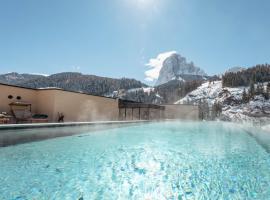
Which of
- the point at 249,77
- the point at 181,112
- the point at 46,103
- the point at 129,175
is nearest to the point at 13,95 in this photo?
the point at 46,103

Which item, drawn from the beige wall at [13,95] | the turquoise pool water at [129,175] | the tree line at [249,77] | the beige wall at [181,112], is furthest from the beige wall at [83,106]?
the tree line at [249,77]

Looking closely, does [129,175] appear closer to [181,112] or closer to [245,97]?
[181,112]

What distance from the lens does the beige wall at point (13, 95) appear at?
13.5 meters

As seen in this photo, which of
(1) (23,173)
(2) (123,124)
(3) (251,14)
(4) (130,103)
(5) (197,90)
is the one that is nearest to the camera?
(1) (23,173)

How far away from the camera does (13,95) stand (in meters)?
14.1

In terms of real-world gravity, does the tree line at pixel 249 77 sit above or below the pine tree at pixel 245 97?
above

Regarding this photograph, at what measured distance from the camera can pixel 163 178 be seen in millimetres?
4668

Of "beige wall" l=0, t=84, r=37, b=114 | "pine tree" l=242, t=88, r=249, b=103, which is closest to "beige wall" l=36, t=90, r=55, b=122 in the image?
"beige wall" l=0, t=84, r=37, b=114

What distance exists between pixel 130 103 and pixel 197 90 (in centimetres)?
9734

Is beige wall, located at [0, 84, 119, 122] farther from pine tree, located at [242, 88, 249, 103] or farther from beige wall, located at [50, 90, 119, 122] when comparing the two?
pine tree, located at [242, 88, 249, 103]

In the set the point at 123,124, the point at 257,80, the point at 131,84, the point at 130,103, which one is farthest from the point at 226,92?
the point at 123,124

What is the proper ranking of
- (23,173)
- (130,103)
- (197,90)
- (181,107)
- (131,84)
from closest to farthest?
(23,173)
(130,103)
(181,107)
(197,90)
(131,84)

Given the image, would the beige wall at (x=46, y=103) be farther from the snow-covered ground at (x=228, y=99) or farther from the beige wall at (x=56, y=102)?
the snow-covered ground at (x=228, y=99)

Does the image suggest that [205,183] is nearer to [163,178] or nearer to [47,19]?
[163,178]
